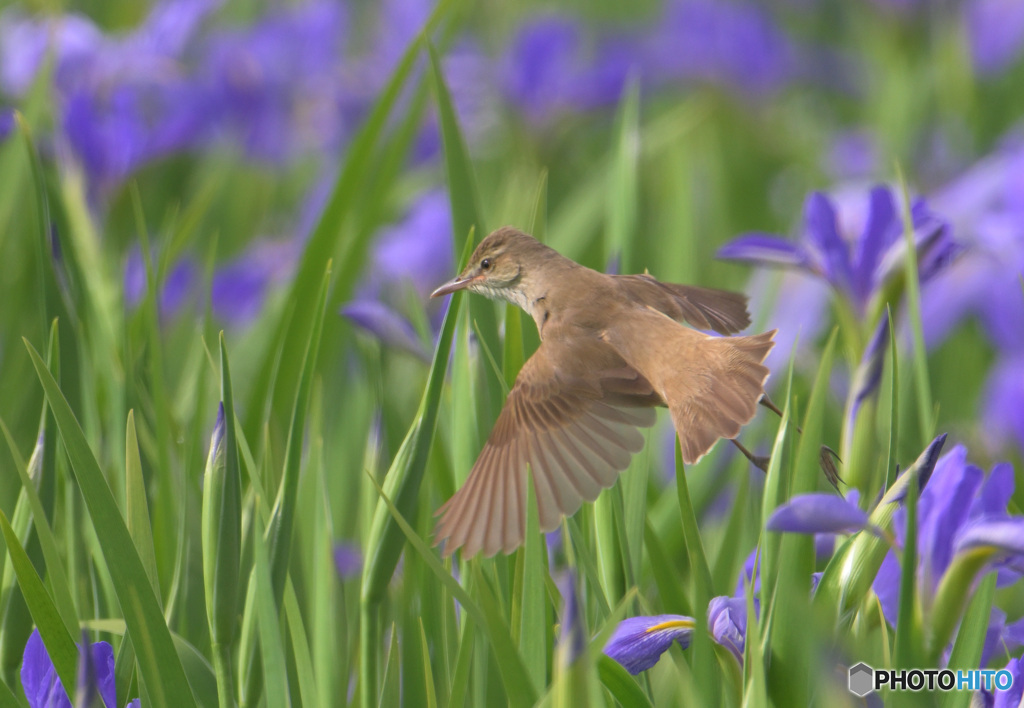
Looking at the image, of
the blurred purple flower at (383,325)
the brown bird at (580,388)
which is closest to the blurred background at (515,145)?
the blurred purple flower at (383,325)

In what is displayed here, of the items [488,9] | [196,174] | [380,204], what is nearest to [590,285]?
[380,204]

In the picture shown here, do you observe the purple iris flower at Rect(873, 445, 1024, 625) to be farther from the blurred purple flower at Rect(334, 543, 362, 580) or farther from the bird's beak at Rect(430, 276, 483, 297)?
the blurred purple flower at Rect(334, 543, 362, 580)

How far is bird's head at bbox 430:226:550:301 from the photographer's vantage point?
18.9 inches

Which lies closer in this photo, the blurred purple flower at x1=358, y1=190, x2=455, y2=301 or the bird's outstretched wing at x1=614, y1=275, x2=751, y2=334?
the bird's outstretched wing at x1=614, y1=275, x2=751, y2=334

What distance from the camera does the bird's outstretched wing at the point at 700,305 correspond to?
50 cm

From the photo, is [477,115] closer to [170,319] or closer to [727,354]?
[170,319]

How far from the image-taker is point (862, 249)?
1.92 feet

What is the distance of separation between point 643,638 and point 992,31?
1.73 metres

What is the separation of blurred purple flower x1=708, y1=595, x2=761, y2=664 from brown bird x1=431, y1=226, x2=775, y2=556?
6 centimetres

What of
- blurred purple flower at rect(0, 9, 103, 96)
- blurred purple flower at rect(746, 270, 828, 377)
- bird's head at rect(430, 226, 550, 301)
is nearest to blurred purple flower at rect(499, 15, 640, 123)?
blurred purple flower at rect(746, 270, 828, 377)

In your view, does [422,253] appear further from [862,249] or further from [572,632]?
[572,632]

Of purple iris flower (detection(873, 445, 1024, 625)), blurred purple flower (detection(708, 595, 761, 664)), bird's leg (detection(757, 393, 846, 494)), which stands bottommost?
blurred purple flower (detection(708, 595, 761, 664))

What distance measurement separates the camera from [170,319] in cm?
105

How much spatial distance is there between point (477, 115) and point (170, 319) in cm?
84
